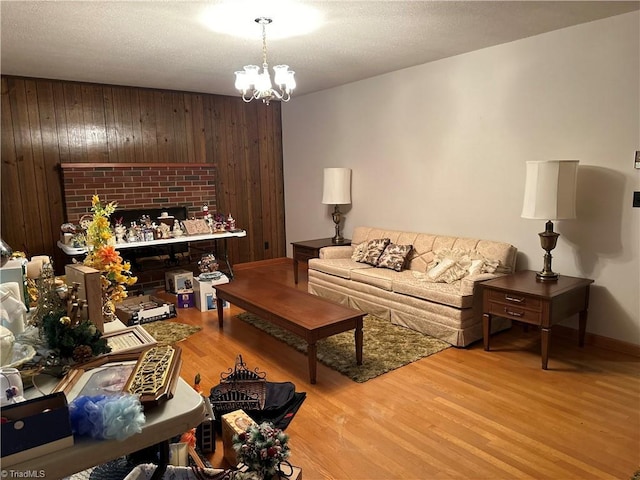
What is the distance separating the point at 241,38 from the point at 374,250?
240cm

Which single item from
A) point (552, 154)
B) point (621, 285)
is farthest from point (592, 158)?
point (621, 285)

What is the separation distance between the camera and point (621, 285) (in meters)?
3.37

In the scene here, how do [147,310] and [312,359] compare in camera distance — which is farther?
[147,310]

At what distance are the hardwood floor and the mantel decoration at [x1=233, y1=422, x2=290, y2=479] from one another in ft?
1.64

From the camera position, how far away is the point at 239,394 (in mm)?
2527

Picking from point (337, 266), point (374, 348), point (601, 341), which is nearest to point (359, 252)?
point (337, 266)

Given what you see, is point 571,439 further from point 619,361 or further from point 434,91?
point 434,91

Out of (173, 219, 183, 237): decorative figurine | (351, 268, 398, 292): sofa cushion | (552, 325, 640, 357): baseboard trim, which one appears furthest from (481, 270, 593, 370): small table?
(173, 219, 183, 237): decorative figurine

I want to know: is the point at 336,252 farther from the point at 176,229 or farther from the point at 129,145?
the point at 129,145

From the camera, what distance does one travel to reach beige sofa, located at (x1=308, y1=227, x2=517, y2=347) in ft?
11.6

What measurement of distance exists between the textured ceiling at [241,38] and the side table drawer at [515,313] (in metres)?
2.06

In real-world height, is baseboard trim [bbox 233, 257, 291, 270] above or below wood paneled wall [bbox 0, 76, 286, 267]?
below

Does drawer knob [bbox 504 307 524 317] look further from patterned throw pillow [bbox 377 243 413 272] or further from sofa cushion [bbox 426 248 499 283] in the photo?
patterned throw pillow [bbox 377 243 413 272]

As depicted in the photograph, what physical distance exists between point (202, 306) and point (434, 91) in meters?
3.21
